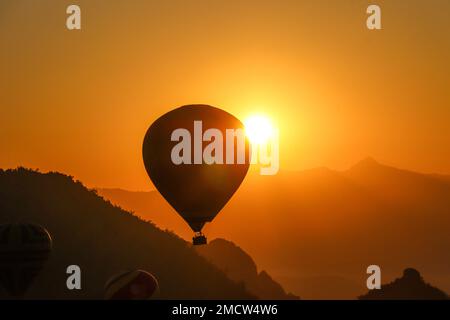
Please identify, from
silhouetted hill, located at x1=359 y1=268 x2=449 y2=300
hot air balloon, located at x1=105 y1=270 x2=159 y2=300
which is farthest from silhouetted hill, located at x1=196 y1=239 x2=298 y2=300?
hot air balloon, located at x1=105 y1=270 x2=159 y2=300

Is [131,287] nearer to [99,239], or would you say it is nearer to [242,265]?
[99,239]

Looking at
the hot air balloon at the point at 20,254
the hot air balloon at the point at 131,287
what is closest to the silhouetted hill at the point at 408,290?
the hot air balloon at the point at 131,287

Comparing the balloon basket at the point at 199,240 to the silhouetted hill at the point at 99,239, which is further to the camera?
the silhouetted hill at the point at 99,239

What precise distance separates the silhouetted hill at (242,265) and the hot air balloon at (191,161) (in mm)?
45703

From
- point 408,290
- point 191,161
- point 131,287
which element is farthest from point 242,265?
point 131,287

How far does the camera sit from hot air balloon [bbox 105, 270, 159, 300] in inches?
1663

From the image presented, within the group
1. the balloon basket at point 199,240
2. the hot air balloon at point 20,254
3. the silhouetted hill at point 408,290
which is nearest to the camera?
the balloon basket at point 199,240

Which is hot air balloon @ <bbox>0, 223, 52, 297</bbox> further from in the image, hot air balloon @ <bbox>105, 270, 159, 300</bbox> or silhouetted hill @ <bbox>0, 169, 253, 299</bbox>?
silhouetted hill @ <bbox>0, 169, 253, 299</bbox>

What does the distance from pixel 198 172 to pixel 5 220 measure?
1747 cm

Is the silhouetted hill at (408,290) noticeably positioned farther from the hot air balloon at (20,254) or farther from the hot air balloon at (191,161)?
the hot air balloon at (20,254)

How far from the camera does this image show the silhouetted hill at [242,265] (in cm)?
9081
